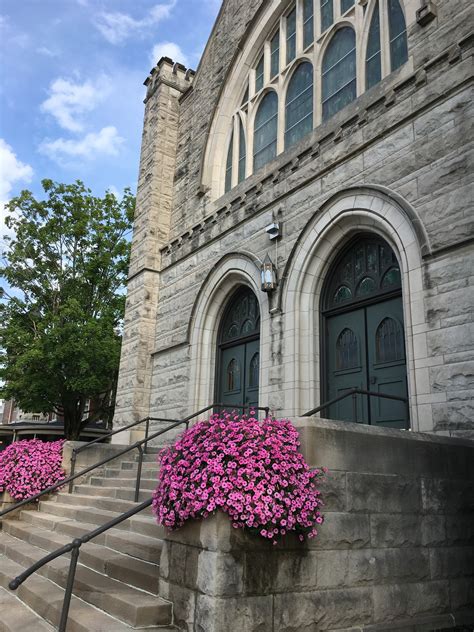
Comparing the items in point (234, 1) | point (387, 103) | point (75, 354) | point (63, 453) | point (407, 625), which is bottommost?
point (407, 625)

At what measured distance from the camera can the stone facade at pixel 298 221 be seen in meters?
6.41

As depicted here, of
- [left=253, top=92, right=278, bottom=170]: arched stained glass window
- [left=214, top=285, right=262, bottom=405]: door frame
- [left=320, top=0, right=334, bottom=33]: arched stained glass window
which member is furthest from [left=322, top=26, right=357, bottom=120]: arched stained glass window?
[left=214, top=285, right=262, bottom=405]: door frame

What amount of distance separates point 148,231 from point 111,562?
9.58 metres

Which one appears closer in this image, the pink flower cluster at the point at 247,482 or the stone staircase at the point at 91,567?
the pink flower cluster at the point at 247,482

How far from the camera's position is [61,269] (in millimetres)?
21906

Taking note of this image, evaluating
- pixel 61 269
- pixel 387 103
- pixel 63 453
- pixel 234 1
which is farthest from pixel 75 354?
pixel 387 103

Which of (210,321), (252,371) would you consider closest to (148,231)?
(210,321)

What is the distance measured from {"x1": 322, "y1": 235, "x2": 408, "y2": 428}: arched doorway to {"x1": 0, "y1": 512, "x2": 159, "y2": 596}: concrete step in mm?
3746

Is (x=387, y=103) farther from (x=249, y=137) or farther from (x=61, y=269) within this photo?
(x=61, y=269)

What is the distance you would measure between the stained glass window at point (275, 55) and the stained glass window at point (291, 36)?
34 centimetres

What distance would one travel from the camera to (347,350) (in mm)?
8195

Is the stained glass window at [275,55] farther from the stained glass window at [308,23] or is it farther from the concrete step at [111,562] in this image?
the concrete step at [111,562]

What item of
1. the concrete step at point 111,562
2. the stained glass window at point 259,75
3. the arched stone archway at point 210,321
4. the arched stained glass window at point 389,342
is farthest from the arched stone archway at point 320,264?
the stained glass window at point 259,75

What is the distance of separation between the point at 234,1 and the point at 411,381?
438 inches
